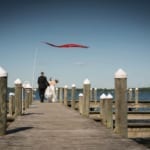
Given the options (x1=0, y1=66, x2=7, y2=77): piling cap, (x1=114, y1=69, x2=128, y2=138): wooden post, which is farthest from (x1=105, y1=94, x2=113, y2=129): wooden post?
(x1=0, y1=66, x2=7, y2=77): piling cap

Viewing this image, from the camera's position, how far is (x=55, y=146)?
682cm

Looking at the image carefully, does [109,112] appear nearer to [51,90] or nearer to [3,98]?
[3,98]

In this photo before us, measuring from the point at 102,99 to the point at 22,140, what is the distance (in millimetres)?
6085

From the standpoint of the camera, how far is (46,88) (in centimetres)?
2627

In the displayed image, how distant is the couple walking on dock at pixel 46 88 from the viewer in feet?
82.5

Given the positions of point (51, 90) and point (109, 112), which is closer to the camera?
point (109, 112)

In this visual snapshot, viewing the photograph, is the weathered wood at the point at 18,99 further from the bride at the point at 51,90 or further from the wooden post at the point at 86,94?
the bride at the point at 51,90

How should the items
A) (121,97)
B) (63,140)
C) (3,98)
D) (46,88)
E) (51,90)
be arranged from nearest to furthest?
1. (63,140)
2. (3,98)
3. (121,97)
4. (46,88)
5. (51,90)

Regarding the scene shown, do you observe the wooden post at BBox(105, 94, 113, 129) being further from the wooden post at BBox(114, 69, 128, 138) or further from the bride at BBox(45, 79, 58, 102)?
the bride at BBox(45, 79, 58, 102)

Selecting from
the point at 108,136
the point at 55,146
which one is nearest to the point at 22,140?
the point at 55,146

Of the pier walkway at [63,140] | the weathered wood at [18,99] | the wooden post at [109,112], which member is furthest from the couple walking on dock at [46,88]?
the pier walkway at [63,140]

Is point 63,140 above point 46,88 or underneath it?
underneath

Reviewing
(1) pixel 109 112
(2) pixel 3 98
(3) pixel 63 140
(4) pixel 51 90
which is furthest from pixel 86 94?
(4) pixel 51 90

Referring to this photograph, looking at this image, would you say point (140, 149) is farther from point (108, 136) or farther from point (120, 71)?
point (120, 71)
